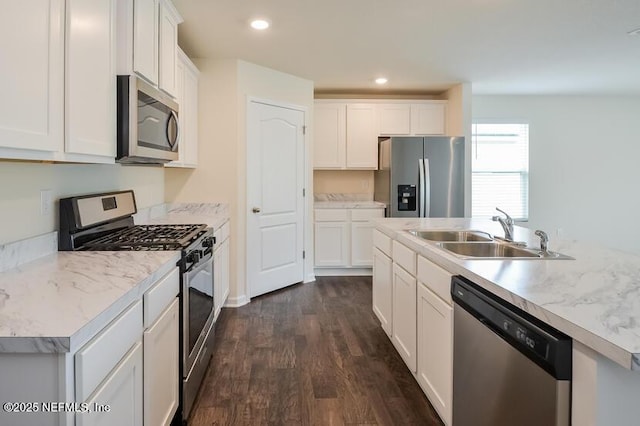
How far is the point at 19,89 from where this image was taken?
1249mm

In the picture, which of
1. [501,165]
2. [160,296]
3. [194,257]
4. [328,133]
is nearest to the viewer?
[160,296]

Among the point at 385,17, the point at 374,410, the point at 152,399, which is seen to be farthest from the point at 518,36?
the point at 152,399

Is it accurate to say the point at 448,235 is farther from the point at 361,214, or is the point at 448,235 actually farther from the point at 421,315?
the point at 361,214

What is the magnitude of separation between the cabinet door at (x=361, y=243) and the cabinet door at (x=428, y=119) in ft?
4.69

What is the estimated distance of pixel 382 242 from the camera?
10.0ft

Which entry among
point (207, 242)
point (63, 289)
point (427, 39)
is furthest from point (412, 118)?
point (63, 289)

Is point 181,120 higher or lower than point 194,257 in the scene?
higher

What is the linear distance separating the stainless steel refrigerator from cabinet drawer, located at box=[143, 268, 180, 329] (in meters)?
3.52

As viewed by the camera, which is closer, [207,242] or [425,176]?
[207,242]

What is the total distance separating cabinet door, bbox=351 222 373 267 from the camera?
5.31 m

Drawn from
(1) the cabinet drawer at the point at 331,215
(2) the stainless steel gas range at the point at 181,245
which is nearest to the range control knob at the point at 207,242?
(2) the stainless steel gas range at the point at 181,245

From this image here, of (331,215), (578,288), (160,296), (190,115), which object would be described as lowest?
(160,296)

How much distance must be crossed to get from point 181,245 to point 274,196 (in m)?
2.46

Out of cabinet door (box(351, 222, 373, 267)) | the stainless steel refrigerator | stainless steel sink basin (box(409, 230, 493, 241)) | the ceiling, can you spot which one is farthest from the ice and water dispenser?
stainless steel sink basin (box(409, 230, 493, 241))
